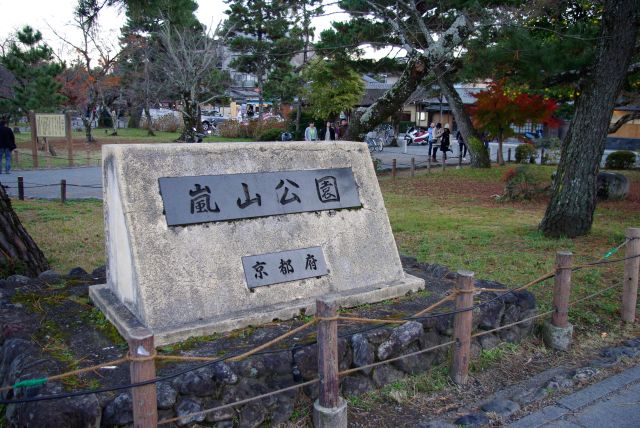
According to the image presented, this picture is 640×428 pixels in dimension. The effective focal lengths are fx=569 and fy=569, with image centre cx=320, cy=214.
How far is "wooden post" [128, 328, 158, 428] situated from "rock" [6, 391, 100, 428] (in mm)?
399

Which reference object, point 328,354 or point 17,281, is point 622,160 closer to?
point 328,354

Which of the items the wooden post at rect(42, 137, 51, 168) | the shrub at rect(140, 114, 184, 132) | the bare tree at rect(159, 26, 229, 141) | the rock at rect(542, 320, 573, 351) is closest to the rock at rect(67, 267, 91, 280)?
the rock at rect(542, 320, 573, 351)

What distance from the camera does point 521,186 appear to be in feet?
43.1

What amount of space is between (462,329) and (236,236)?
6.40 ft

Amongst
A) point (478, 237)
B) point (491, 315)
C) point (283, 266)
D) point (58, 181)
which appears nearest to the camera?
point (283, 266)

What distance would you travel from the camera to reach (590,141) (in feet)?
27.2

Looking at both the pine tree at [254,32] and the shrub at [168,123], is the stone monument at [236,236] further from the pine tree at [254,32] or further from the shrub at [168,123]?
the shrub at [168,123]

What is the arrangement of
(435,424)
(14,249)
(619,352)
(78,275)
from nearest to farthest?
(435,424) → (619,352) → (78,275) → (14,249)

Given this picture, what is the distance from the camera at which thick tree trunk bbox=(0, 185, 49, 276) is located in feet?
20.4

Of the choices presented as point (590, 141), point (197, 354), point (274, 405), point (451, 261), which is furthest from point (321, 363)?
point (590, 141)

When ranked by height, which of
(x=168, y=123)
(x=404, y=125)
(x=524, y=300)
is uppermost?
(x=404, y=125)

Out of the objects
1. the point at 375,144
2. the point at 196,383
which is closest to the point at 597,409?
the point at 196,383

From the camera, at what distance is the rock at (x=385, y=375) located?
14.3 feet

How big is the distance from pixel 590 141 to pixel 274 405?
6588mm
